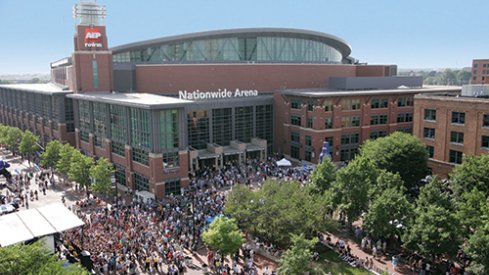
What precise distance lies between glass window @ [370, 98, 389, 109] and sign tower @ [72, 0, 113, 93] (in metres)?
41.9

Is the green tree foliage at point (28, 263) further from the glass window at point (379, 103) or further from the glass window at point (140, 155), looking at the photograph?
the glass window at point (379, 103)

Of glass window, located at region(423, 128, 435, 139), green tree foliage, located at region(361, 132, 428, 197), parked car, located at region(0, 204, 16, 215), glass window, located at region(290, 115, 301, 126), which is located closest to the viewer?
parked car, located at region(0, 204, 16, 215)

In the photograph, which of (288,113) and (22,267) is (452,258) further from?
(288,113)

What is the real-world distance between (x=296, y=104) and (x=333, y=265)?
3797 centimetres

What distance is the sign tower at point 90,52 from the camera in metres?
69.8

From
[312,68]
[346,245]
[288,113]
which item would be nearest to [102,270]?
[346,245]

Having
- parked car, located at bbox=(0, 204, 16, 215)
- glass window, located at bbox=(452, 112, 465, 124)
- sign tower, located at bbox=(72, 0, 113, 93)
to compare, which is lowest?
parked car, located at bbox=(0, 204, 16, 215)

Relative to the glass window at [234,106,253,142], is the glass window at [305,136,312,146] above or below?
below

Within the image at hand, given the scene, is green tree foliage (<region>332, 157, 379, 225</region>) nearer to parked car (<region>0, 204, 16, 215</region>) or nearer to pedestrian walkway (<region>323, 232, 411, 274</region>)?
pedestrian walkway (<region>323, 232, 411, 274</region>)

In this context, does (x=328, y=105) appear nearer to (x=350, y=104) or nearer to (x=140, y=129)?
(x=350, y=104)

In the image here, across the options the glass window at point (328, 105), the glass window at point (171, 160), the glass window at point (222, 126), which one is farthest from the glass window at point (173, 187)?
the glass window at point (328, 105)

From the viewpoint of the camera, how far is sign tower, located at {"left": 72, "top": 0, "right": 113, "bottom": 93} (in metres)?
69.8

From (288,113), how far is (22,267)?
172 ft

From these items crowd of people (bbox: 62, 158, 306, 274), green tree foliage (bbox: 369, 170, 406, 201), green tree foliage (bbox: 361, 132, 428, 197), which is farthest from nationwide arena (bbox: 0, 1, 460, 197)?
green tree foliage (bbox: 369, 170, 406, 201)
